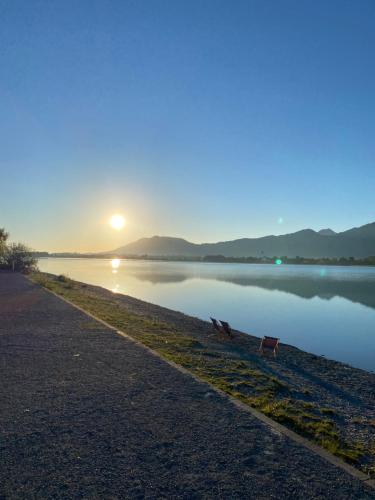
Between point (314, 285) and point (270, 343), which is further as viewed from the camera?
point (314, 285)

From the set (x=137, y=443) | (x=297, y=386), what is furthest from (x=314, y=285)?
(x=137, y=443)

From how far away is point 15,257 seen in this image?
5219 cm

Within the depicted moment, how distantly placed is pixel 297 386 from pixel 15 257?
5010 centimetres

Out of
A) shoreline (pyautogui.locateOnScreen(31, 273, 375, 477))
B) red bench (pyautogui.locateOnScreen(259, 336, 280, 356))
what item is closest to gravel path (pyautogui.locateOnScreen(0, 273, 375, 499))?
shoreline (pyautogui.locateOnScreen(31, 273, 375, 477))

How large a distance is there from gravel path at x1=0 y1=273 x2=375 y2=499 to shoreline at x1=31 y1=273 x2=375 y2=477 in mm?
927

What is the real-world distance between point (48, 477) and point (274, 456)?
2.60 meters

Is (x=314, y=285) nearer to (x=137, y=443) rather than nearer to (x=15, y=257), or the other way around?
(x=15, y=257)

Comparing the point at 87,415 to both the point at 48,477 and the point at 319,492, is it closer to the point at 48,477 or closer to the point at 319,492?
the point at 48,477

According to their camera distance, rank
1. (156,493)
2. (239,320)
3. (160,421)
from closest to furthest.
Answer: (156,493), (160,421), (239,320)

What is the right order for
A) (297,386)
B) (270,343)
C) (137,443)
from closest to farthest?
(137,443) → (297,386) → (270,343)

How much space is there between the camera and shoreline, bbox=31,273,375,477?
19.9 feet

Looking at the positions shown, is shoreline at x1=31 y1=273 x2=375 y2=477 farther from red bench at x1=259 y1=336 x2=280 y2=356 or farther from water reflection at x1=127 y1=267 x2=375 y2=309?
water reflection at x1=127 y1=267 x2=375 y2=309

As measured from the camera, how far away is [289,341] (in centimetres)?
1911

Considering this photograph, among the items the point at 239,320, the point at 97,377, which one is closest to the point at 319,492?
the point at 97,377
